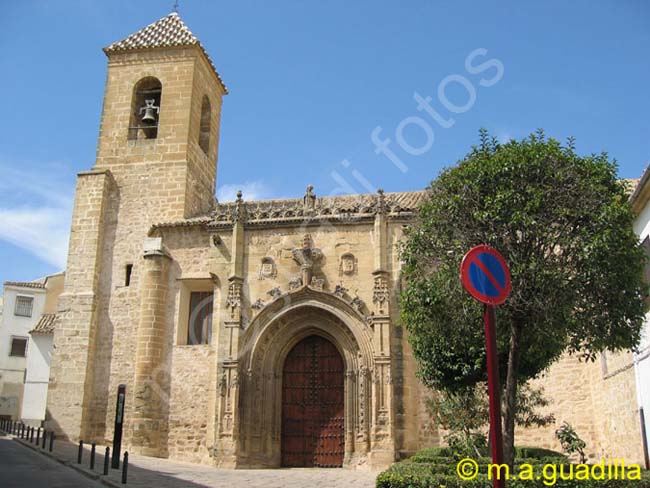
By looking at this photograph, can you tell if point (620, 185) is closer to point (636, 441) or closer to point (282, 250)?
point (636, 441)

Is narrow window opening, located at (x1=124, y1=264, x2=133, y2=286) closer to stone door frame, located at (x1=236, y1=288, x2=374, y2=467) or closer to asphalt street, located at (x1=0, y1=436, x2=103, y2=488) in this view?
stone door frame, located at (x1=236, y1=288, x2=374, y2=467)

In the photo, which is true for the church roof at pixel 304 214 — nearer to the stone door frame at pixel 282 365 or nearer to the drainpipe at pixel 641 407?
the stone door frame at pixel 282 365

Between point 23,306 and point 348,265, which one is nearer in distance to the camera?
point 348,265

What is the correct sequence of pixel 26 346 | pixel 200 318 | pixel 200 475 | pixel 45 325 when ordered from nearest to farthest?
pixel 200 475 < pixel 200 318 < pixel 45 325 < pixel 26 346

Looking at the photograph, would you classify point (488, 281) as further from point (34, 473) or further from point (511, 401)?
point (34, 473)

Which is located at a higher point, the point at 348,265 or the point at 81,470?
the point at 348,265

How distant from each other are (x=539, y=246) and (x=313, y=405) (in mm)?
10175

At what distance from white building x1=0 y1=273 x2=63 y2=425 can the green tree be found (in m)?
30.9

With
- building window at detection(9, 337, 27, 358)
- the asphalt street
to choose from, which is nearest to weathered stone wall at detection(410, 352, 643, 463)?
the asphalt street

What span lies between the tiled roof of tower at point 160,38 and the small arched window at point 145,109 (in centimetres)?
135

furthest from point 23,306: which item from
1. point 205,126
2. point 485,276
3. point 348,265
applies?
point 485,276

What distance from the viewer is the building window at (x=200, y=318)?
2069cm

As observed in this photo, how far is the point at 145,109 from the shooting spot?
947 inches

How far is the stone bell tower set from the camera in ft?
68.3
